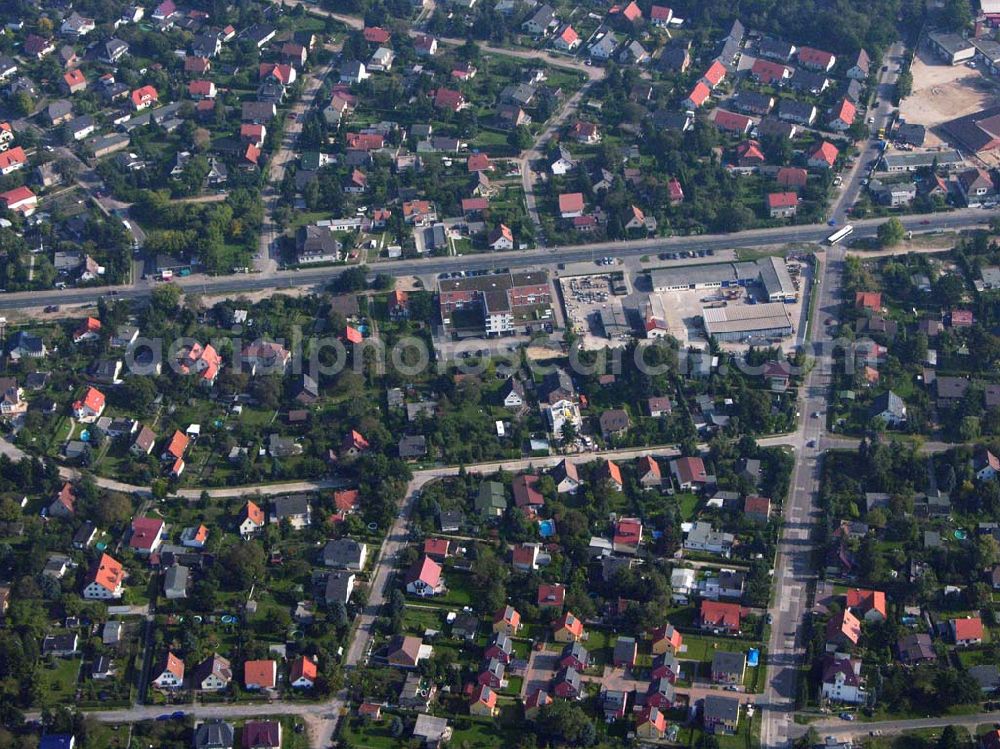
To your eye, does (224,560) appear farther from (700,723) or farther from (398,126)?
(398,126)

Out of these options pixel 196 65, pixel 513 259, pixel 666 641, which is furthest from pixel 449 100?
pixel 666 641

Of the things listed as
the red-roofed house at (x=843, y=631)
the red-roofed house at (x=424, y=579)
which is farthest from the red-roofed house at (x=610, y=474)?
the red-roofed house at (x=843, y=631)

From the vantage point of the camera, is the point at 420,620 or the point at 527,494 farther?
the point at 527,494

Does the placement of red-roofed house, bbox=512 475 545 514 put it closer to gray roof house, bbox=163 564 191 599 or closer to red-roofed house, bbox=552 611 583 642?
red-roofed house, bbox=552 611 583 642

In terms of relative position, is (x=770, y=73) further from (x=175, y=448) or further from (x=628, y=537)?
→ (x=175, y=448)

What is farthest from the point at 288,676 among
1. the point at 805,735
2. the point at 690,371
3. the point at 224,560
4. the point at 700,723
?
the point at 690,371

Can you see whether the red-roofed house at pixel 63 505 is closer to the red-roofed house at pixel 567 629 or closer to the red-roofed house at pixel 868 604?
the red-roofed house at pixel 567 629
